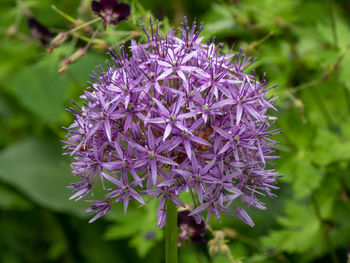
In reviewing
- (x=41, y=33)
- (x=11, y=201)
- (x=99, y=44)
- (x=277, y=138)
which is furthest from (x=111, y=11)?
(x=11, y=201)

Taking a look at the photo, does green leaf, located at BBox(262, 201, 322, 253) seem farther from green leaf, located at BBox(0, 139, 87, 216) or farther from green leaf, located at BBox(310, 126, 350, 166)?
green leaf, located at BBox(0, 139, 87, 216)

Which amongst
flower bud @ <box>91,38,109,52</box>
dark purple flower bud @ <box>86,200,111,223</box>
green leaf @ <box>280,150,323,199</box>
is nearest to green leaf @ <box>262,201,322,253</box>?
green leaf @ <box>280,150,323,199</box>

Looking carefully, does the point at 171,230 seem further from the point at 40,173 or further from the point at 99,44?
the point at 40,173

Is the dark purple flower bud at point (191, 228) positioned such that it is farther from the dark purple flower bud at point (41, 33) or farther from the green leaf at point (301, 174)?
the dark purple flower bud at point (41, 33)

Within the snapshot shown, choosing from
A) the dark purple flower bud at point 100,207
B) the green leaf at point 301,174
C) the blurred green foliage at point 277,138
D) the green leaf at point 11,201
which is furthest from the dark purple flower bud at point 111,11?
the green leaf at point 11,201

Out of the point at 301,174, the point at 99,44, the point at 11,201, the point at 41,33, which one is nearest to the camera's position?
the point at 99,44

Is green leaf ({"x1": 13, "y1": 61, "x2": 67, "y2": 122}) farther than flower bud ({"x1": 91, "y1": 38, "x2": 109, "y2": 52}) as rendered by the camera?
Yes
